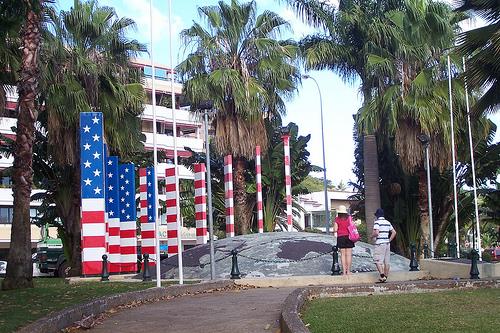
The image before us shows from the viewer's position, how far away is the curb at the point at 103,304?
29.9 feet

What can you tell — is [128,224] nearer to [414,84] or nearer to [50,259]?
[414,84]

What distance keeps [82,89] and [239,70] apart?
337 inches

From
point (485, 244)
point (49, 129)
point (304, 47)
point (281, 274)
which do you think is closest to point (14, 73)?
point (49, 129)

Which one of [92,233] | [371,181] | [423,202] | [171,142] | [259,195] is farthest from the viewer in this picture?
[171,142]

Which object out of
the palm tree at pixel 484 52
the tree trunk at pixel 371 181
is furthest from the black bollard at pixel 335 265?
the tree trunk at pixel 371 181

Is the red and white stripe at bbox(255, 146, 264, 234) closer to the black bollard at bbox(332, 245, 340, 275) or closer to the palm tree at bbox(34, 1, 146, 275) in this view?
the palm tree at bbox(34, 1, 146, 275)

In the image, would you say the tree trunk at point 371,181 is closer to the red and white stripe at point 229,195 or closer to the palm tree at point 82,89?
the red and white stripe at point 229,195

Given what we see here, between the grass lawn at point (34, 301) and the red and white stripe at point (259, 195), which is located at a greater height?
the red and white stripe at point (259, 195)

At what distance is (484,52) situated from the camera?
17859 mm

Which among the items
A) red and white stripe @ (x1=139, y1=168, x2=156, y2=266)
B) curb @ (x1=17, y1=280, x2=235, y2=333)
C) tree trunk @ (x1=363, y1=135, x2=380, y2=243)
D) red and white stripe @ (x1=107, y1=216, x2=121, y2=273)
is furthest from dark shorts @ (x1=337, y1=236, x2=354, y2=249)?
tree trunk @ (x1=363, y1=135, x2=380, y2=243)

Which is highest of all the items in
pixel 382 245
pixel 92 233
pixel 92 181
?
pixel 92 181

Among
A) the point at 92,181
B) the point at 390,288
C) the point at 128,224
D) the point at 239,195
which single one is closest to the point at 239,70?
the point at 239,195

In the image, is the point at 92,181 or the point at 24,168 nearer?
the point at 24,168

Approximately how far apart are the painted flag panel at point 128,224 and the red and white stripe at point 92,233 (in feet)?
11.6
